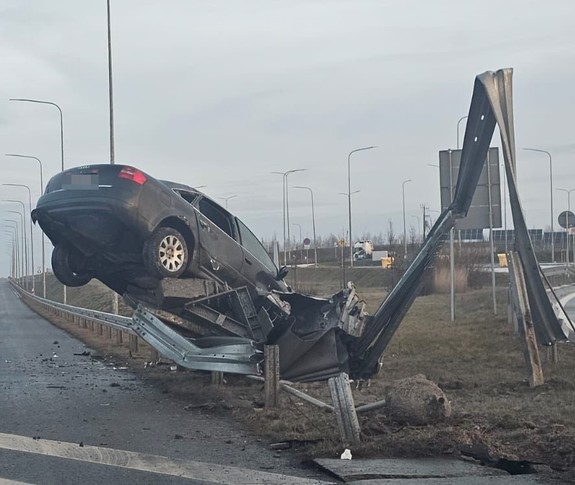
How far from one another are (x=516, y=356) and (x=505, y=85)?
5425mm

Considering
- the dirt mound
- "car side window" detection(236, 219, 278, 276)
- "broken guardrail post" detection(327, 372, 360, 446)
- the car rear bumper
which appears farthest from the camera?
"car side window" detection(236, 219, 278, 276)

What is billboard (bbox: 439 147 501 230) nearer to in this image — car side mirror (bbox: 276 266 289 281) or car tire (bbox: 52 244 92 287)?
car side mirror (bbox: 276 266 289 281)

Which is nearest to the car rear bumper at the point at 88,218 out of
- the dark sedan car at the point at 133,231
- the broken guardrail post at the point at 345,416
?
the dark sedan car at the point at 133,231

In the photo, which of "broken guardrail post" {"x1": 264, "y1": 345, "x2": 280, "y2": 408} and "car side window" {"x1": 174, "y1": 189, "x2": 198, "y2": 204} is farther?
"car side window" {"x1": 174, "y1": 189, "x2": 198, "y2": 204}

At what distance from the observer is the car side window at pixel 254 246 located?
14070 millimetres

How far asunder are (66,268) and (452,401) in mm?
5492

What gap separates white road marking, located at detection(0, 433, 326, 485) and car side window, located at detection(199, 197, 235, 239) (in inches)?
198

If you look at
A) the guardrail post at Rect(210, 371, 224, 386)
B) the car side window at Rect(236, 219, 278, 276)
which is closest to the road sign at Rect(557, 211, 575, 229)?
the car side window at Rect(236, 219, 278, 276)

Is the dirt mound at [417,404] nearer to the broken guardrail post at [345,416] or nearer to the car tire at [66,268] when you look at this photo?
the broken guardrail post at [345,416]

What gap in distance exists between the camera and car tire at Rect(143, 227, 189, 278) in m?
11.7

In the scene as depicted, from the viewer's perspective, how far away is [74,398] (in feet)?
40.1

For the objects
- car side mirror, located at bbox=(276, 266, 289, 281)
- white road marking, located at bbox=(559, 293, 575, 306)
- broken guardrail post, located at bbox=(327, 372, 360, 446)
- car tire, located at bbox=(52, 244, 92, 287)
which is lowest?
white road marking, located at bbox=(559, 293, 575, 306)

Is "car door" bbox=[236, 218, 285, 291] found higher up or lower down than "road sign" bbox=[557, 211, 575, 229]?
lower down

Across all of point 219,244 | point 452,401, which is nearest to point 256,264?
point 219,244
